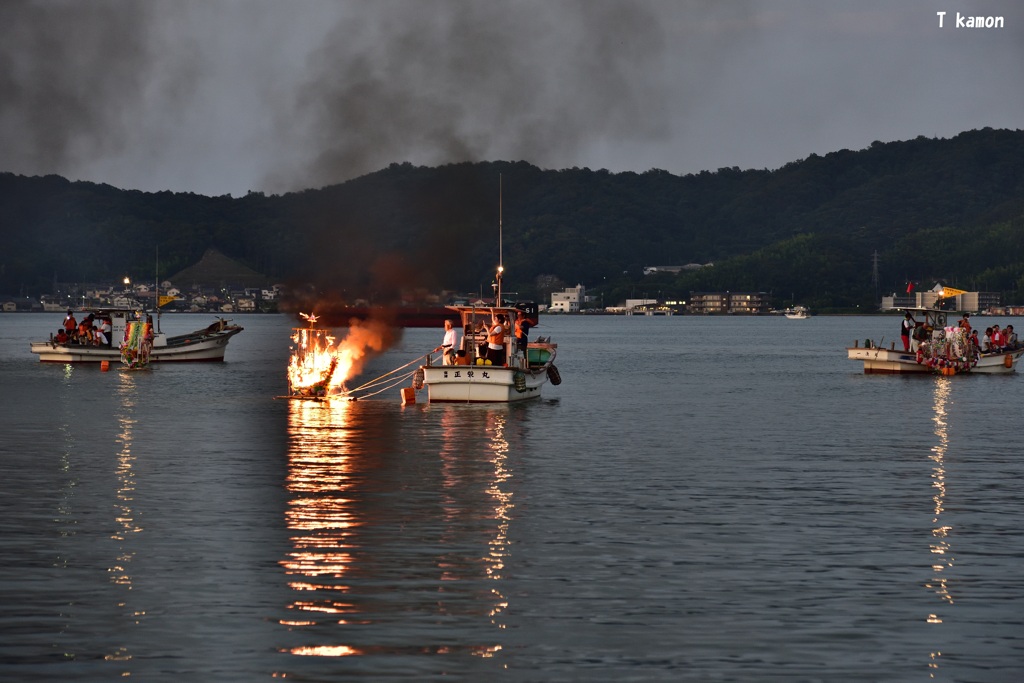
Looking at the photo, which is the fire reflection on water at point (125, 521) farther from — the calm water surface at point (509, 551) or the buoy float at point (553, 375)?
the buoy float at point (553, 375)

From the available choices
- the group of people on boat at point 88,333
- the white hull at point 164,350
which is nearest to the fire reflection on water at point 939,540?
the white hull at point 164,350

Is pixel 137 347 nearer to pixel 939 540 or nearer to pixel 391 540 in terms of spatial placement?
pixel 391 540

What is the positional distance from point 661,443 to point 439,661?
1041 inches

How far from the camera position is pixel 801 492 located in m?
28.7

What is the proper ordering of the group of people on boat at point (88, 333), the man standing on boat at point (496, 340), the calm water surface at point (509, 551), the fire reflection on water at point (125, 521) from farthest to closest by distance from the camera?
the group of people on boat at point (88, 333) → the man standing on boat at point (496, 340) → the fire reflection on water at point (125, 521) → the calm water surface at point (509, 551)

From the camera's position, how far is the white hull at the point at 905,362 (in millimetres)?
78500

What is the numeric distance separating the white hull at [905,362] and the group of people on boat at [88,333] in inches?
1828

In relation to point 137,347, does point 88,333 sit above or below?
above

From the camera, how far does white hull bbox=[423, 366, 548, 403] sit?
2034 inches

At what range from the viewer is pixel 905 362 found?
79000 millimetres

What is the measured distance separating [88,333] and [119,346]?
8.00 feet

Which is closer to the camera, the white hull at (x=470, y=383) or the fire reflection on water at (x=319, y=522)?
the fire reflection on water at (x=319, y=522)

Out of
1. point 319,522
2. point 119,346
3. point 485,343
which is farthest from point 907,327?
point 319,522

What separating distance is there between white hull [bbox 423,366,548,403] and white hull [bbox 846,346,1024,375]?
33.5 m
